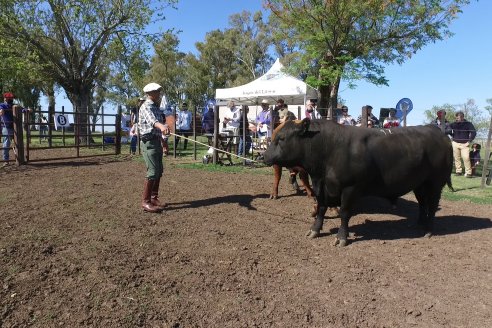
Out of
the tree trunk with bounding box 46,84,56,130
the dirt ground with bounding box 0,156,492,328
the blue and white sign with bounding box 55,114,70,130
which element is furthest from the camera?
the tree trunk with bounding box 46,84,56,130

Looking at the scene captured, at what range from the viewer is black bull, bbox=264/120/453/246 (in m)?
5.01

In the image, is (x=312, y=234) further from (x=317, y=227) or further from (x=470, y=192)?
(x=470, y=192)

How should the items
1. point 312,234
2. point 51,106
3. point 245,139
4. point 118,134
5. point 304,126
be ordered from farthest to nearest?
point 51,106 → point 118,134 → point 245,139 → point 312,234 → point 304,126

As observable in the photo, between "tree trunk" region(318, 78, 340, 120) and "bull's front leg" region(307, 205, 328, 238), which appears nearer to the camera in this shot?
"bull's front leg" region(307, 205, 328, 238)

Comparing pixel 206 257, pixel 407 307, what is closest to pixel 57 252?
pixel 206 257

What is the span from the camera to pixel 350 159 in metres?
4.99

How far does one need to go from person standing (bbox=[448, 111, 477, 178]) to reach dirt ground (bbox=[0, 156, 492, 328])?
5239 millimetres

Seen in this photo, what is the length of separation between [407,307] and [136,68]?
1953 cm

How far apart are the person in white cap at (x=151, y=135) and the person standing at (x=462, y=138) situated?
29.8 feet

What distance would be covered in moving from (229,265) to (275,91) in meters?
14.1

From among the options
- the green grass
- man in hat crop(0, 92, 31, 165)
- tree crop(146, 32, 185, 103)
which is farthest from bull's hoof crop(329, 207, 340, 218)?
tree crop(146, 32, 185, 103)

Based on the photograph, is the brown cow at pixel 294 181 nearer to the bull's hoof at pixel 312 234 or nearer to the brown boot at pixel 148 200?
the bull's hoof at pixel 312 234

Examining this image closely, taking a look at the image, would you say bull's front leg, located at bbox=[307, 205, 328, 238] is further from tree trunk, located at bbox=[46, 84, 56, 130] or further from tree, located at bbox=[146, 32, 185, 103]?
tree, located at bbox=[146, 32, 185, 103]

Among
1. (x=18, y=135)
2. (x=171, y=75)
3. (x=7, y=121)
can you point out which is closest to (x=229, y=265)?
(x=18, y=135)
